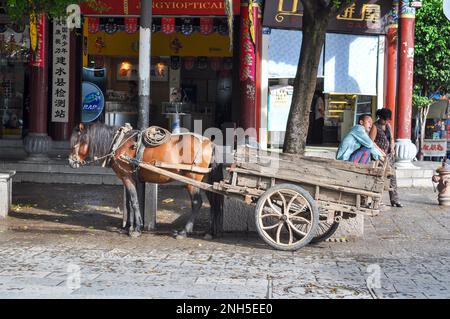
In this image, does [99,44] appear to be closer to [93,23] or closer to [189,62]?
[189,62]

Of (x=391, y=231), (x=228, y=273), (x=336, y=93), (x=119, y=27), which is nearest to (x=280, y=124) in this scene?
(x=336, y=93)

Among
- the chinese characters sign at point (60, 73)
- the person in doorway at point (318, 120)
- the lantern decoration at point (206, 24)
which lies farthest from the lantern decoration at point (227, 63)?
the chinese characters sign at point (60, 73)

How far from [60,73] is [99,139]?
7.99 meters

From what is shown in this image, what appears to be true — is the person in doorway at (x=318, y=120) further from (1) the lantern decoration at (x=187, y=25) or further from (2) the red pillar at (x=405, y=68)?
(1) the lantern decoration at (x=187, y=25)

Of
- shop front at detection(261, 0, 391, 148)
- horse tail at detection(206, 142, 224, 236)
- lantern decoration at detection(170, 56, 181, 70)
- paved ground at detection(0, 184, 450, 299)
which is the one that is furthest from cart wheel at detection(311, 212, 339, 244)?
lantern decoration at detection(170, 56, 181, 70)

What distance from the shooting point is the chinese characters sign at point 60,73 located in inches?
675

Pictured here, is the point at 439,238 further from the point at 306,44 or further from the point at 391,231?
the point at 306,44

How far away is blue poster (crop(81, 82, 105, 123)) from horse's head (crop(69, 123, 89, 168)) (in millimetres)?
8665

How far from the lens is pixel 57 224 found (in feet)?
35.3

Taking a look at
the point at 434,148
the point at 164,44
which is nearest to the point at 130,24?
the point at 164,44

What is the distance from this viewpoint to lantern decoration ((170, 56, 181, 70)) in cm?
2023

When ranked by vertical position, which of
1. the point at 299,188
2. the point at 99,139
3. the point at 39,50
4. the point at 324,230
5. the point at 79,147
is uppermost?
the point at 39,50

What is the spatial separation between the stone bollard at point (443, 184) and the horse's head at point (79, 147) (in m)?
6.86

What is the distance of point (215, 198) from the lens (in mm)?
9648
